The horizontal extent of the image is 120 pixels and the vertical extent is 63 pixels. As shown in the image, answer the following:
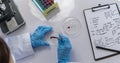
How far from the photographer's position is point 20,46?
4.21 ft

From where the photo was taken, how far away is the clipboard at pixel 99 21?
3.83 feet

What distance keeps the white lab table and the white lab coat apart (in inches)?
1.1

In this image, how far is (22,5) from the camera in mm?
1425

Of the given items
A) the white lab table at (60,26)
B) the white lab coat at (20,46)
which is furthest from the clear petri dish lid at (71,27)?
the white lab coat at (20,46)

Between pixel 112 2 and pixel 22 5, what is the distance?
1.75ft

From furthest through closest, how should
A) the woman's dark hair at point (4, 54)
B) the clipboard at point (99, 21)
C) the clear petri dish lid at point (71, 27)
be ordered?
the clear petri dish lid at point (71, 27), the clipboard at point (99, 21), the woman's dark hair at point (4, 54)

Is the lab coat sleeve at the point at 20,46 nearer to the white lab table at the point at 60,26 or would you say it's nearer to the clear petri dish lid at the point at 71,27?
the white lab table at the point at 60,26

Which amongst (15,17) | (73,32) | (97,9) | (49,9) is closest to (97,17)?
(97,9)

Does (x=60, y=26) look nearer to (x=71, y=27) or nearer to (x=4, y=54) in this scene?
(x=71, y=27)

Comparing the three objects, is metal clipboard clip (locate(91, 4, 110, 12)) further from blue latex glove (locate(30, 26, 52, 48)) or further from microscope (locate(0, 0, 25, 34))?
microscope (locate(0, 0, 25, 34))

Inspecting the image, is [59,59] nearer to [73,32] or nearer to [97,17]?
[73,32]

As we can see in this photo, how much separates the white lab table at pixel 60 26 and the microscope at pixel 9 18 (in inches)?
1.3

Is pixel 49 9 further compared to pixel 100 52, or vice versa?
pixel 49 9

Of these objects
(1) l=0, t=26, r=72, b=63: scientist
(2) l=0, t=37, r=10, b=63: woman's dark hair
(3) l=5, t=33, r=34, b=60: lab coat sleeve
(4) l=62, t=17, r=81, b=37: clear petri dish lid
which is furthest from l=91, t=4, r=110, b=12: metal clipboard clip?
(2) l=0, t=37, r=10, b=63: woman's dark hair
